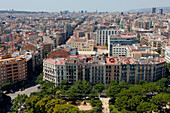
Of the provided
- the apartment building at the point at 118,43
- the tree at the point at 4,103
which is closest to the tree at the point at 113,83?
the tree at the point at 4,103

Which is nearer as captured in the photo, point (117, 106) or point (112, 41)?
point (117, 106)

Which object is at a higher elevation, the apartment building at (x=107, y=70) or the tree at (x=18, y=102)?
the apartment building at (x=107, y=70)

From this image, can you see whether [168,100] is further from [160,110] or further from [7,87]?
[7,87]

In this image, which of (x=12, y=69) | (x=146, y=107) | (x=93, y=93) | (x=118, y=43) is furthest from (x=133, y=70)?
(x=118, y=43)

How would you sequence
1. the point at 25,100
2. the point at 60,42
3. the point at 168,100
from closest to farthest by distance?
the point at 168,100, the point at 25,100, the point at 60,42

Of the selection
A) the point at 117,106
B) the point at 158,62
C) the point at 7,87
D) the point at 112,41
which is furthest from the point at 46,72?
the point at 112,41

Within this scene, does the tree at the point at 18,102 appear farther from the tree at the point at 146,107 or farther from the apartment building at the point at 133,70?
the tree at the point at 146,107

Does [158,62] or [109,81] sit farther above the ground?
[158,62]
